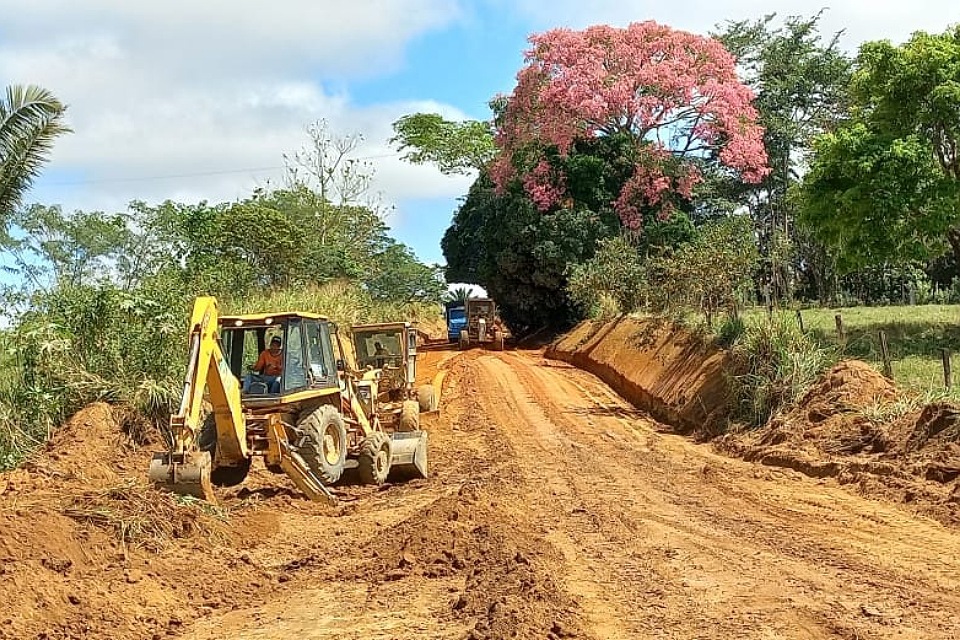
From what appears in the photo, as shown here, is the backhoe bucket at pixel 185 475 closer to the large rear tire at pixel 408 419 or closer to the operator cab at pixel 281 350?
the operator cab at pixel 281 350

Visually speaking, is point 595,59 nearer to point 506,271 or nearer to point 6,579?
point 506,271

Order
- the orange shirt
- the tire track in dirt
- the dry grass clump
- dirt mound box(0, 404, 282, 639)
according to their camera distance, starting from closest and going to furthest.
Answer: the tire track in dirt < dirt mound box(0, 404, 282, 639) < the dry grass clump < the orange shirt

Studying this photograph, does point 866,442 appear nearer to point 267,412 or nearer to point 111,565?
point 267,412

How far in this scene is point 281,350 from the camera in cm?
1069

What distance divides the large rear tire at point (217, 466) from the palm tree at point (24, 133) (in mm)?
5872

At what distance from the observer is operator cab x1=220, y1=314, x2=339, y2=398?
10.6 metres

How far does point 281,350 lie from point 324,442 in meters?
1.15

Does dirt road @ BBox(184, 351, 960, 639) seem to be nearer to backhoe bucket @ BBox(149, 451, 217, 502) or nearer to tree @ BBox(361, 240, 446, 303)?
backhoe bucket @ BBox(149, 451, 217, 502)

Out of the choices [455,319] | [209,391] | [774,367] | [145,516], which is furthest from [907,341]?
[455,319]

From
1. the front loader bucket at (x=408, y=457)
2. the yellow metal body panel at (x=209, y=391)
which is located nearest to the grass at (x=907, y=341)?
the front loader bucket at (x=408, y=457)

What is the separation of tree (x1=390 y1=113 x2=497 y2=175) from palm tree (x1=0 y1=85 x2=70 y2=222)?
34255mm

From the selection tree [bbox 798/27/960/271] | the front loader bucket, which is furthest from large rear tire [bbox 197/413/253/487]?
tree [bbox 798/27/960/271]

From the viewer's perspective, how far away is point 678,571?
7293mm

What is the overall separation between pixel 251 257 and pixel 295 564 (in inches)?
808
